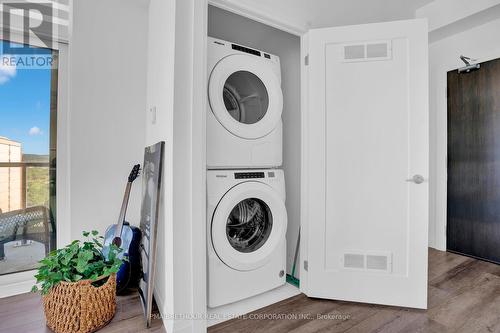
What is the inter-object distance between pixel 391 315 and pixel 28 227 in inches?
103

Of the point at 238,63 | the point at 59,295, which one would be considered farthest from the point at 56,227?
the point at 238,63

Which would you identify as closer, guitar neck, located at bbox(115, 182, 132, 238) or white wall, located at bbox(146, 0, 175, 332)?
white wall, located at bbox(146, 0, 175, 332)

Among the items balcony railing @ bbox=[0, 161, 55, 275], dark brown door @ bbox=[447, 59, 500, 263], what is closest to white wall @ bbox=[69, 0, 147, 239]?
balcony railing @ bbox=[0, 161, 55, 275]

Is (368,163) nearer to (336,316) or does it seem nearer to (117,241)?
(336,316)

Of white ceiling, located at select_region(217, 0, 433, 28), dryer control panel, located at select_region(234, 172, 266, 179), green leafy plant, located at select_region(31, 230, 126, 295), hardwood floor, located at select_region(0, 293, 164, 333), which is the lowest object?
hardwood floor, located at select_region(0, 293, 164, 333)

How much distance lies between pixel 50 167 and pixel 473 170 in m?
3.84

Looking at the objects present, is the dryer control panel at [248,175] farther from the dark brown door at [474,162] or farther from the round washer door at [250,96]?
the dark brown door at [474,162]

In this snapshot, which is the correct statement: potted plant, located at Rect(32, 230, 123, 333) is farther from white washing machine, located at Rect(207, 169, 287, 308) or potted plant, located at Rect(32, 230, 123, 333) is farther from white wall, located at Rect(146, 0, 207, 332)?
white washing machine, located at Rect(207, 169, 287, 308)

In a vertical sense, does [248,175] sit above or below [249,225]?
above

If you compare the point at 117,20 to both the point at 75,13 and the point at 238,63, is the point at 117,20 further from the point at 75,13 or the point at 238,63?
the point at 238,63

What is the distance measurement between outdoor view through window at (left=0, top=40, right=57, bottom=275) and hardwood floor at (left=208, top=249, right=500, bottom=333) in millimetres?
1528

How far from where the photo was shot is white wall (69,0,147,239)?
193cm

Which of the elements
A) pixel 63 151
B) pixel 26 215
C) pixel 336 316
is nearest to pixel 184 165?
pixel 63 151

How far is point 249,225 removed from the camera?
6.36ft
